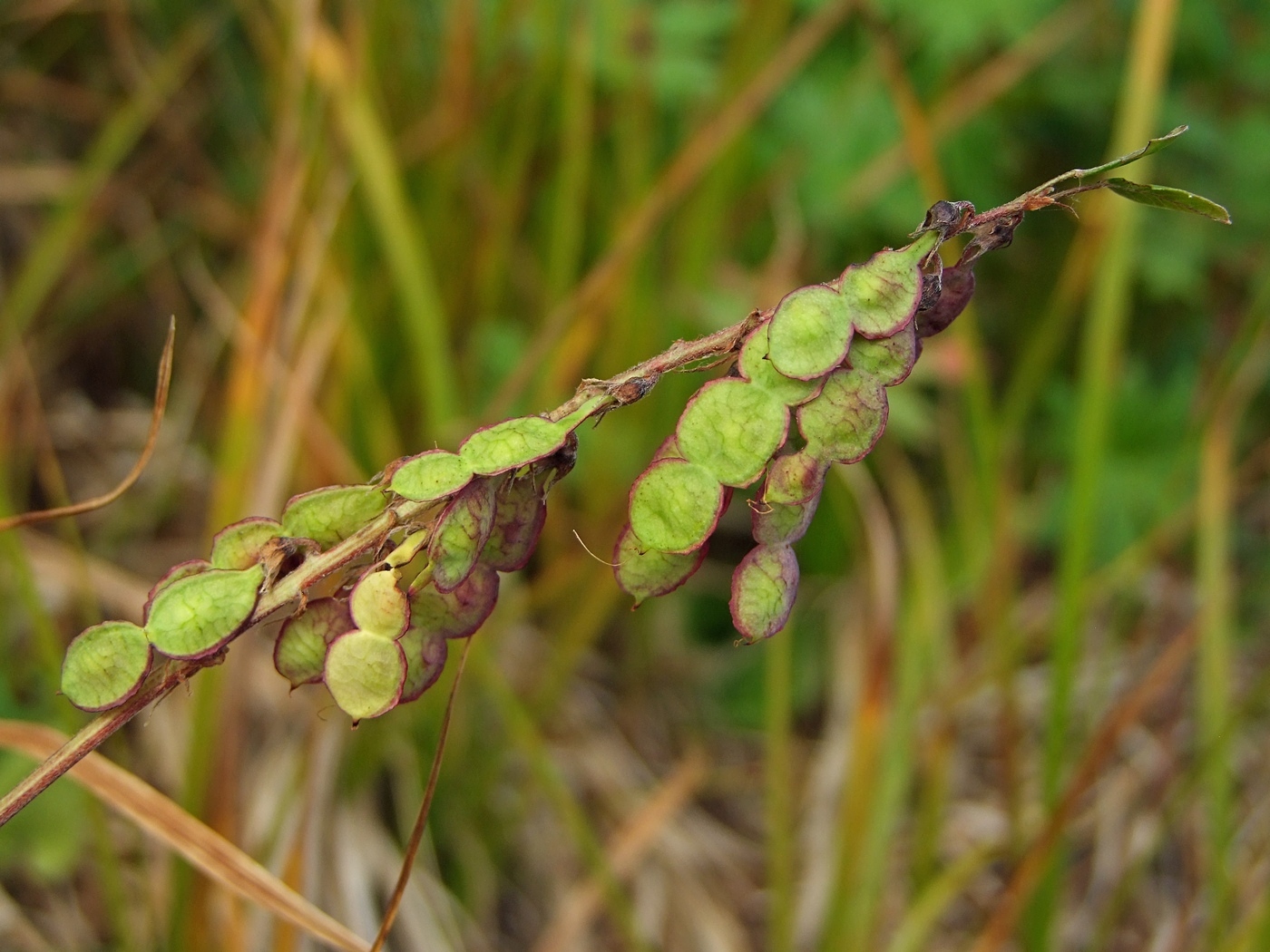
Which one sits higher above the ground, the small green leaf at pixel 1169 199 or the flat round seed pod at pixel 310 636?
the flat round seed pod at pixel 310 636

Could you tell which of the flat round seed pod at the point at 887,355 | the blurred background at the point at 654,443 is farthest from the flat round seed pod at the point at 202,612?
the blurred background at the point at 654,443

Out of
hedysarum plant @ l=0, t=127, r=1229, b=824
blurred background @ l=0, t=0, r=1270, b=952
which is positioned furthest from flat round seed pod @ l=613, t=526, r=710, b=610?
blurred background @ l=0, t=0, r=1270, b=952

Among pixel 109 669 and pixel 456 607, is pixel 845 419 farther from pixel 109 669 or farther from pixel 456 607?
pixel 109 669

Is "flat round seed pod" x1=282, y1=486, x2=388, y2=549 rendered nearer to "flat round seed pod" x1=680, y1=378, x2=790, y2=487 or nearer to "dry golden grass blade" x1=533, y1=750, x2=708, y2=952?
"flat round seed pod" x1=680, y1=378, x2=790, y2=487

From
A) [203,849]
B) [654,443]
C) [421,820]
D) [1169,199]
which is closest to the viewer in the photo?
[1169,199]

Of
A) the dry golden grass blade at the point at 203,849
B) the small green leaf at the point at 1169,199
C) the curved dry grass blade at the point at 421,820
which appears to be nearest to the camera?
the small green leaf at the point at 1169,199

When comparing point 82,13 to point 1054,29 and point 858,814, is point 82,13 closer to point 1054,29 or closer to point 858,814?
point 1054,29

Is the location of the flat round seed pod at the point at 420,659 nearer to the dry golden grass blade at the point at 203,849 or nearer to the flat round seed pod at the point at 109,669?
the flat round seed pod at the point at 109,669

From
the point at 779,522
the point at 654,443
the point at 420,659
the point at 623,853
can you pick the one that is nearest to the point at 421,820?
the point at 420,659
